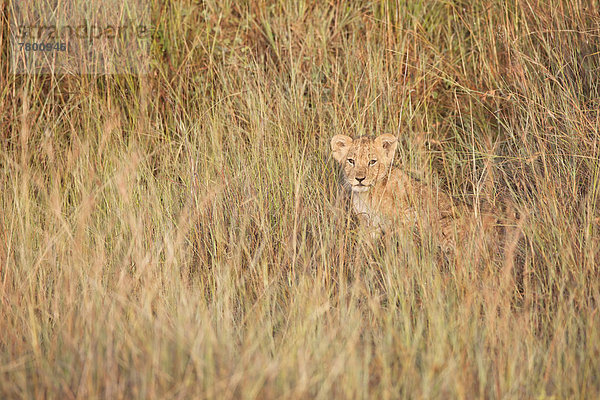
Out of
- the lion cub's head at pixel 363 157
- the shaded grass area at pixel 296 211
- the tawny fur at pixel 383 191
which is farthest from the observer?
the lion cub's head at pixel 363 157

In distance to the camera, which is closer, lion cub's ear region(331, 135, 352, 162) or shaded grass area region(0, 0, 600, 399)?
shaded grass area region(0, 0, 600, 399)

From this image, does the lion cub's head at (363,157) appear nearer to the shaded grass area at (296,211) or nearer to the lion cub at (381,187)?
the lion cub at (381,187)

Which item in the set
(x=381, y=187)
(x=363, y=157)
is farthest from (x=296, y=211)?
(x=381, y=187)

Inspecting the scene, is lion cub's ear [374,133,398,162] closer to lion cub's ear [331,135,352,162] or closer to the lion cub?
the lion cub

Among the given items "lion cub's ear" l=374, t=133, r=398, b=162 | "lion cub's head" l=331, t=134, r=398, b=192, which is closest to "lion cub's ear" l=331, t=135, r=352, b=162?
"lion cub's head" l=331, t=134, r=398, b=192

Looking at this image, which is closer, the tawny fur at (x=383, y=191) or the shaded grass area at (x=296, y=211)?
the shaded grass area at (x=296, y=211)

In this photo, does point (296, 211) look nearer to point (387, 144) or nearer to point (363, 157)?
point (363, 157)

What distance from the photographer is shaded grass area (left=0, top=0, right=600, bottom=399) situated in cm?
284

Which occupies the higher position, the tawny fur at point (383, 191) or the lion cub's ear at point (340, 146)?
the lion cub's ear at point (340, 146)

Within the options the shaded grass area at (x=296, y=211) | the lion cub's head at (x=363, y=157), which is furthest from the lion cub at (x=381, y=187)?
the shaded grass area at (x=296, y=211)

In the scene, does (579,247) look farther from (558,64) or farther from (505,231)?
(558,64)

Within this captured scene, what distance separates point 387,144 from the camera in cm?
481

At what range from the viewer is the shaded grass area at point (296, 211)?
2.84 m

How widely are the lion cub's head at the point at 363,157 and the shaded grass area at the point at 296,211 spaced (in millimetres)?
118
